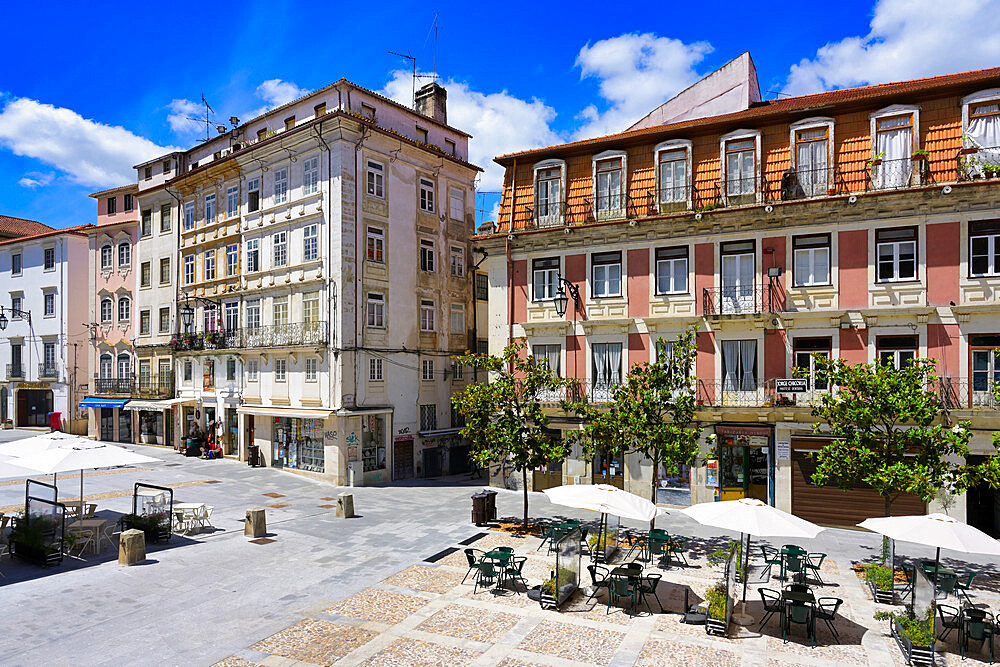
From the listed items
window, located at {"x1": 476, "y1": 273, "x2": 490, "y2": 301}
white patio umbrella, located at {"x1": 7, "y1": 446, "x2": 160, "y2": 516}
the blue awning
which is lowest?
the blue awning

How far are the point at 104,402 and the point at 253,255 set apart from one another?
61.3ft

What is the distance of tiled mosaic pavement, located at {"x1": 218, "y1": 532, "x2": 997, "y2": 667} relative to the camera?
1113 centimetres

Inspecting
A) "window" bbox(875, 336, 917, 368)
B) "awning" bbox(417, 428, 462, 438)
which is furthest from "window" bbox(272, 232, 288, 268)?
"window" bbox(875, 336, 917, 368)

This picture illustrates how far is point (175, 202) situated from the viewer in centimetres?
4103

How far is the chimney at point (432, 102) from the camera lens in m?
36.3

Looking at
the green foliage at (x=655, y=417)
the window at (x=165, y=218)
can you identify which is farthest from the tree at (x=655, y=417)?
the window at (x=165, y=218)

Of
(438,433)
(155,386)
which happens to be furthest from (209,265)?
(438,433)

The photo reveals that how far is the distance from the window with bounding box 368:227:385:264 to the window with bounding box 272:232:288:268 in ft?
15.7

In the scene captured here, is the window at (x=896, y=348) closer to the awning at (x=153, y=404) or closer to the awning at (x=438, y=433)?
the awning at (x=438, y=433)

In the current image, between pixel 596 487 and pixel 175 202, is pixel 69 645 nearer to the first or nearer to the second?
pixel 596 487

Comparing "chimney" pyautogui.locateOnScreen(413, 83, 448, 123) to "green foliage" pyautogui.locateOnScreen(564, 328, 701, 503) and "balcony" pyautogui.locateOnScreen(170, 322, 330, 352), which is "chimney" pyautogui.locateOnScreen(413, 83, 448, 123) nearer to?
"balcony" pyautogui.locateOnScreen(170, 322, 330, 352)

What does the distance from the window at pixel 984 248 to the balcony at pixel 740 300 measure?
5.89m

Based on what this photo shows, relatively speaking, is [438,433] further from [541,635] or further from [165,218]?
[165,218]

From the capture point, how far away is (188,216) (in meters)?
39.1
